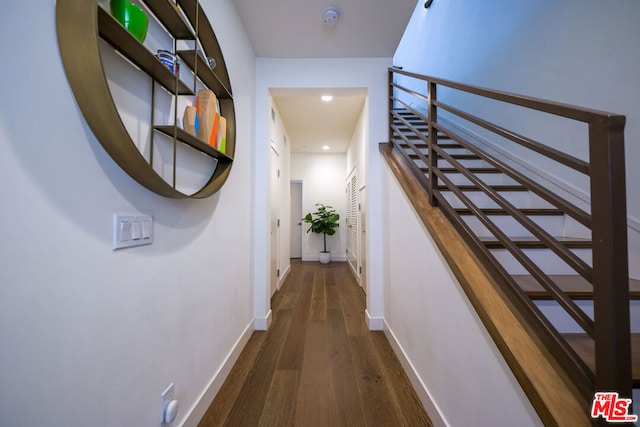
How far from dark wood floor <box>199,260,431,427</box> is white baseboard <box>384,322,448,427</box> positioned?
1.5 inches

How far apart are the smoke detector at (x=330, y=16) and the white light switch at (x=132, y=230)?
199cm

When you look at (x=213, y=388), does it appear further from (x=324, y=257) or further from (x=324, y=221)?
(x=324, y=221)

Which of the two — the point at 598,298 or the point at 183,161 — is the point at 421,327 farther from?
the point at 183,161

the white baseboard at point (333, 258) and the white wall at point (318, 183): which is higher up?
the white wall at point (318, 183)

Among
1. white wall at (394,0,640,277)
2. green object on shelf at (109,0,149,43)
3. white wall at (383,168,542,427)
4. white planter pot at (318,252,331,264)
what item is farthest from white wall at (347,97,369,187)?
white planter pot at (318,252,331,264)

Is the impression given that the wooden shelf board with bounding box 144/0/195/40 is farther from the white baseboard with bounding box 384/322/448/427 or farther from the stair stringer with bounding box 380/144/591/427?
the white baseboard with bounding box 384/322/448/427

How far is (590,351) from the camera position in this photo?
0.82m

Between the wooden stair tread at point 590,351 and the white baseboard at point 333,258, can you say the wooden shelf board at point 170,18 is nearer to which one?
the wooden stair tread at point 590,351

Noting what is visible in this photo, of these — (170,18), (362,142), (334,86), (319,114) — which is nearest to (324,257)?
(362,142)

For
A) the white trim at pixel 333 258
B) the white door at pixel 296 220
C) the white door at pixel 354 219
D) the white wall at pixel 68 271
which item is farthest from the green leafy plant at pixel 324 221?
the white wall at pixel 68 271

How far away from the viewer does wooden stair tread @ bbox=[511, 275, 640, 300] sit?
1.02 meters

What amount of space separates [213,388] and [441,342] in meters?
1.31

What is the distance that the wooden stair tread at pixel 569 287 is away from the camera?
102cm

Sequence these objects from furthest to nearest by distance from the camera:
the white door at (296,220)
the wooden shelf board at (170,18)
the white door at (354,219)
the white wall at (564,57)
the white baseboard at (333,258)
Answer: the white door at (296,220) → the white baseboard at (333,258) → the white door at (354,219) → the white wall at (564,57) → the wooden shelf board at (170,18)
